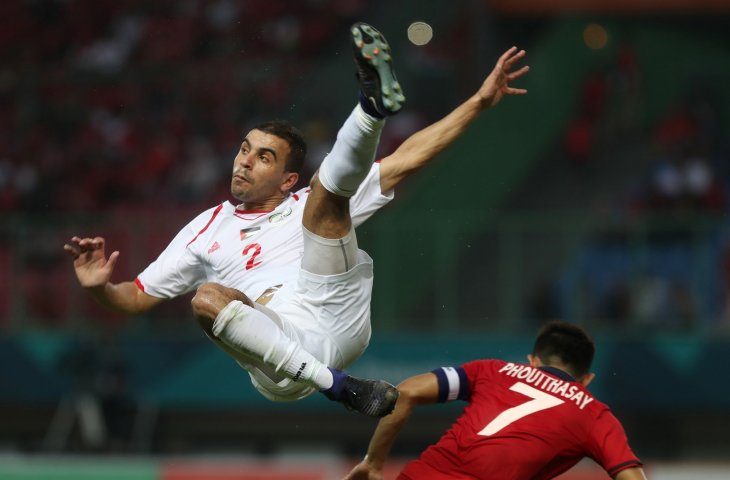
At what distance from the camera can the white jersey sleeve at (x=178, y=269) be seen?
692cm

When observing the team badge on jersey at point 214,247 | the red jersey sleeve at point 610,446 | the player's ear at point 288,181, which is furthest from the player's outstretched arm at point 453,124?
the red jersey sleeve at point 610,446

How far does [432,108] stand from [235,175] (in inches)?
396

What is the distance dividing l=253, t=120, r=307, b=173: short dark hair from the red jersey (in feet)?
4.45

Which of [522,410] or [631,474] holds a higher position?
[522,410]

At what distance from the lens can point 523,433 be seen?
622 cm

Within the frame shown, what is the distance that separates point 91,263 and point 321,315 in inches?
49.5

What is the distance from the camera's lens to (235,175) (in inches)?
264

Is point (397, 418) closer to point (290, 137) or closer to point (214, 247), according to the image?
point (214, 247)

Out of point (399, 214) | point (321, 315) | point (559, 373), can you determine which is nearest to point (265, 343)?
point (321, 315)

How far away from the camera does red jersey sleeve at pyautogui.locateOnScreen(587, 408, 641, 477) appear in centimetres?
600

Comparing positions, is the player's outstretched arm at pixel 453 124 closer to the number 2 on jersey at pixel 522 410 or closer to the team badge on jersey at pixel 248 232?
A: the team badge on jersey at pixel 248 232

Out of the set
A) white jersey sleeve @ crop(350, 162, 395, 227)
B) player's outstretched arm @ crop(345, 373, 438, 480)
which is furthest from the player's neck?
player's outstretched arm @ crop(345, 373, 438, 480)

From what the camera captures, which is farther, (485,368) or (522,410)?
(485,368)

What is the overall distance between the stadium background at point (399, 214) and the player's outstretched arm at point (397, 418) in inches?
184
